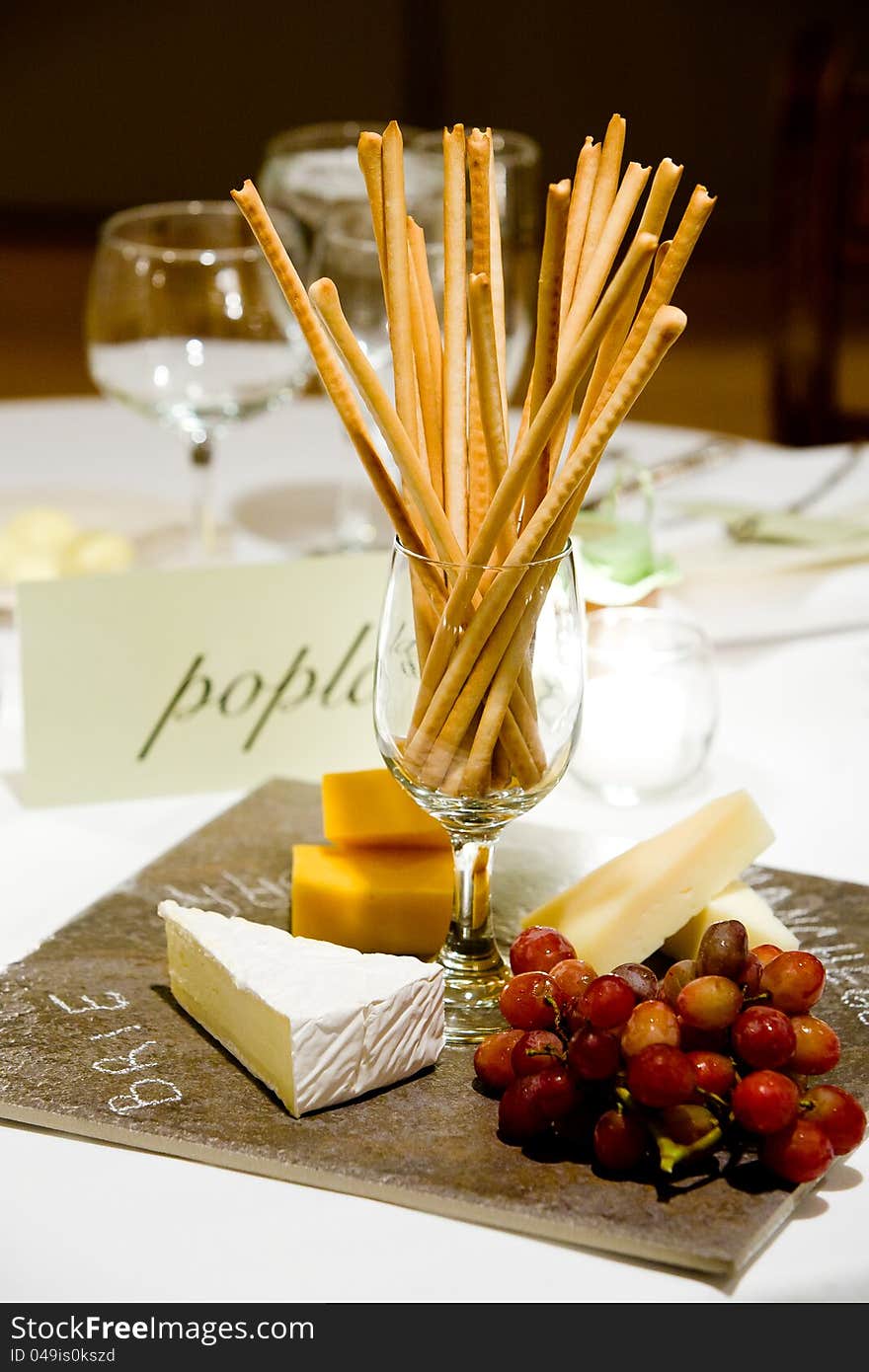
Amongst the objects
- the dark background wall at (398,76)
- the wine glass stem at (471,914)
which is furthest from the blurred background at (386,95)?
the wine glass stem at (471,914)

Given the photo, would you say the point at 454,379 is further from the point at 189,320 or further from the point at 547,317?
the point at 189,320

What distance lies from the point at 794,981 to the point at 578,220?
1.07 feet

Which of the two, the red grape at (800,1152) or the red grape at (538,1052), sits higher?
the red grape at (538,1052)

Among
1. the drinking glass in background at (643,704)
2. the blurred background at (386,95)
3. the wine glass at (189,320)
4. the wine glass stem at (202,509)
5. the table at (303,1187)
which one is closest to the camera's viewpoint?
the table at (303,1187)

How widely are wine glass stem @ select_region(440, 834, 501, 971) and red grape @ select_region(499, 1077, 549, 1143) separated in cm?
13

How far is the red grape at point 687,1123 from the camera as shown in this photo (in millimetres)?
607

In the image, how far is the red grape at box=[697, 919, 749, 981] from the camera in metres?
0.65

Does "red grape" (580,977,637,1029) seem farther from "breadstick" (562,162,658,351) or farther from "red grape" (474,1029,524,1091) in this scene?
"breadstick" (562,162,658,351)

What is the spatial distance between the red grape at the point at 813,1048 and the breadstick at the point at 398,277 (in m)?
0.29

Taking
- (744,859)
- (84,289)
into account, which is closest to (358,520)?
(744,859)

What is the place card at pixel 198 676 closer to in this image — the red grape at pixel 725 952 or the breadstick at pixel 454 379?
the breadstick at pixel 454 379

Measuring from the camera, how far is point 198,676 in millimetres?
1036

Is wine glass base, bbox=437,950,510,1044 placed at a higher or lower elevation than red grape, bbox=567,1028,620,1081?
lower

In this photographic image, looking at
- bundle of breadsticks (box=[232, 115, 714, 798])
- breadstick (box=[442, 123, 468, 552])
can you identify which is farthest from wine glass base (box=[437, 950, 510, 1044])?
breadstick (box=[442, 123, 468, 552])
